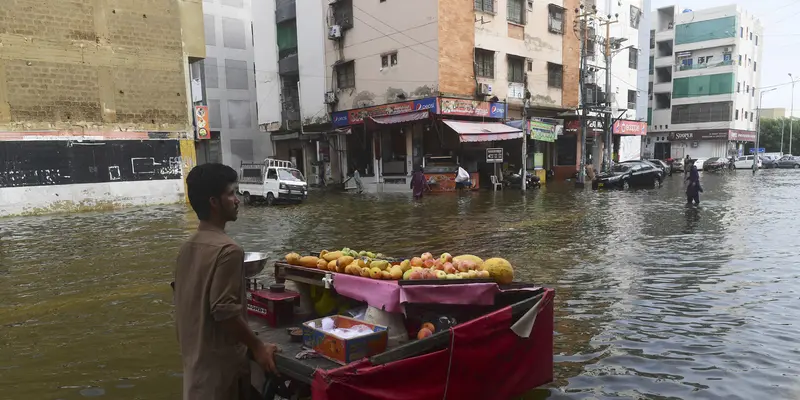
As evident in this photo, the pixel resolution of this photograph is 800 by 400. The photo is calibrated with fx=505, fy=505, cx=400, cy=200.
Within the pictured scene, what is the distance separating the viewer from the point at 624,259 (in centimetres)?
917

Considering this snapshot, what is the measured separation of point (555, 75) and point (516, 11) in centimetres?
553

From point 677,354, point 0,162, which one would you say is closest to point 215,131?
point 0,162

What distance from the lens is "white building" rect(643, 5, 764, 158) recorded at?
57.2m

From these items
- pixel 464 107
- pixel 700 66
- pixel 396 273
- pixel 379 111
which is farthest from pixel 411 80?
pixel 700 66

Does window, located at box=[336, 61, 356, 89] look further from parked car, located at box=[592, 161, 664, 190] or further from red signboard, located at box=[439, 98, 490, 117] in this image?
A: parked car, located at box=[592, 161, 664, 190]

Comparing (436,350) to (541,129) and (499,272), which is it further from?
(541,129)

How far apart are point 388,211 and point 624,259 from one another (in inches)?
409

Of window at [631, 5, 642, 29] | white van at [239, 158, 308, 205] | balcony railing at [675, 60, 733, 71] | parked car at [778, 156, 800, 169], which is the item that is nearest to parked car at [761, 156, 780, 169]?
parked car at [778, 156, 800, 169]

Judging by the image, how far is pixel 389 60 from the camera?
2814cm

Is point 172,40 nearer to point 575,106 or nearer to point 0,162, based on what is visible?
point 0,162

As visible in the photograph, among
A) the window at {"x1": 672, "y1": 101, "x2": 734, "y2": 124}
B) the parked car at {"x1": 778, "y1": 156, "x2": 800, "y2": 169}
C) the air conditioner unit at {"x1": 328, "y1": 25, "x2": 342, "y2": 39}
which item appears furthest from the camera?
the window at {"x1": 672, "y1": 101, "x2": 734, "y2": 124}

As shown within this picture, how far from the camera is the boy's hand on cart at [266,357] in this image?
2874 mm

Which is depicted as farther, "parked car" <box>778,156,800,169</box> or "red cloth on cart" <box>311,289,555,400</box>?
"parked car" <box>778,156,800,169</box>

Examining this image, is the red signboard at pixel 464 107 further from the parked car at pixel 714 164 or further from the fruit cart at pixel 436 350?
the parked car at pixel 714 164
